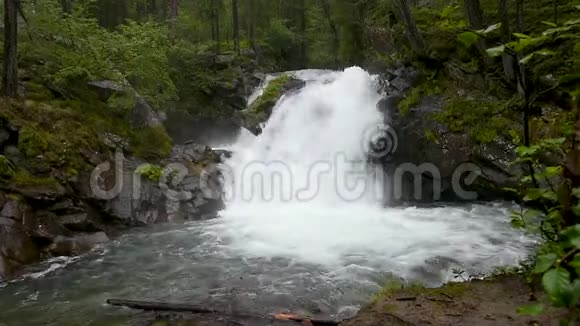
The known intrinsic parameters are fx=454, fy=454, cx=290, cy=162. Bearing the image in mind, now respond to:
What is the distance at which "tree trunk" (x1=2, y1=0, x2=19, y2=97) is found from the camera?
9938 millimetres

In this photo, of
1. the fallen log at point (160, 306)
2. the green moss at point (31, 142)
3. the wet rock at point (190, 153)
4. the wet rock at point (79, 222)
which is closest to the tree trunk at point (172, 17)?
the wet rock at point (190, 153)

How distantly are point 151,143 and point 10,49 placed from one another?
396cm

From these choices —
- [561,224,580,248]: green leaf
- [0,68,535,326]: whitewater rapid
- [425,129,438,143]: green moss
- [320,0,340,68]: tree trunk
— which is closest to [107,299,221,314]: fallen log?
[0,68,535,326]: whitewater rapid

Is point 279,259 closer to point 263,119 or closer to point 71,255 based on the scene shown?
point 71,255

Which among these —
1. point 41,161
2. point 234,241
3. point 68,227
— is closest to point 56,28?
point 41,161

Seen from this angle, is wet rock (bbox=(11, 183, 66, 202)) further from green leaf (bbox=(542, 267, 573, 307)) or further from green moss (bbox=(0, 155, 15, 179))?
green leaf (bbox=(542, 267, 573, 307))

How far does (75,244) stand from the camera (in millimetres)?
8805

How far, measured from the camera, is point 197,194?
11977mm

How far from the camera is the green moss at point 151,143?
12031 mm

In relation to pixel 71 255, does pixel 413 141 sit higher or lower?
higher

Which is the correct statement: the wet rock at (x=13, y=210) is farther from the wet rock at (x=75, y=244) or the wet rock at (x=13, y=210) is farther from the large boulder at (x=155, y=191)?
the large boulder at (x=155, y=191)

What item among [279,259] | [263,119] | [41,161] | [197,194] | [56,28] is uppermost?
[56,28]

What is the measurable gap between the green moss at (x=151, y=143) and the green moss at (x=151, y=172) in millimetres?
583

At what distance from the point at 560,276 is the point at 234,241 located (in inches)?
325
